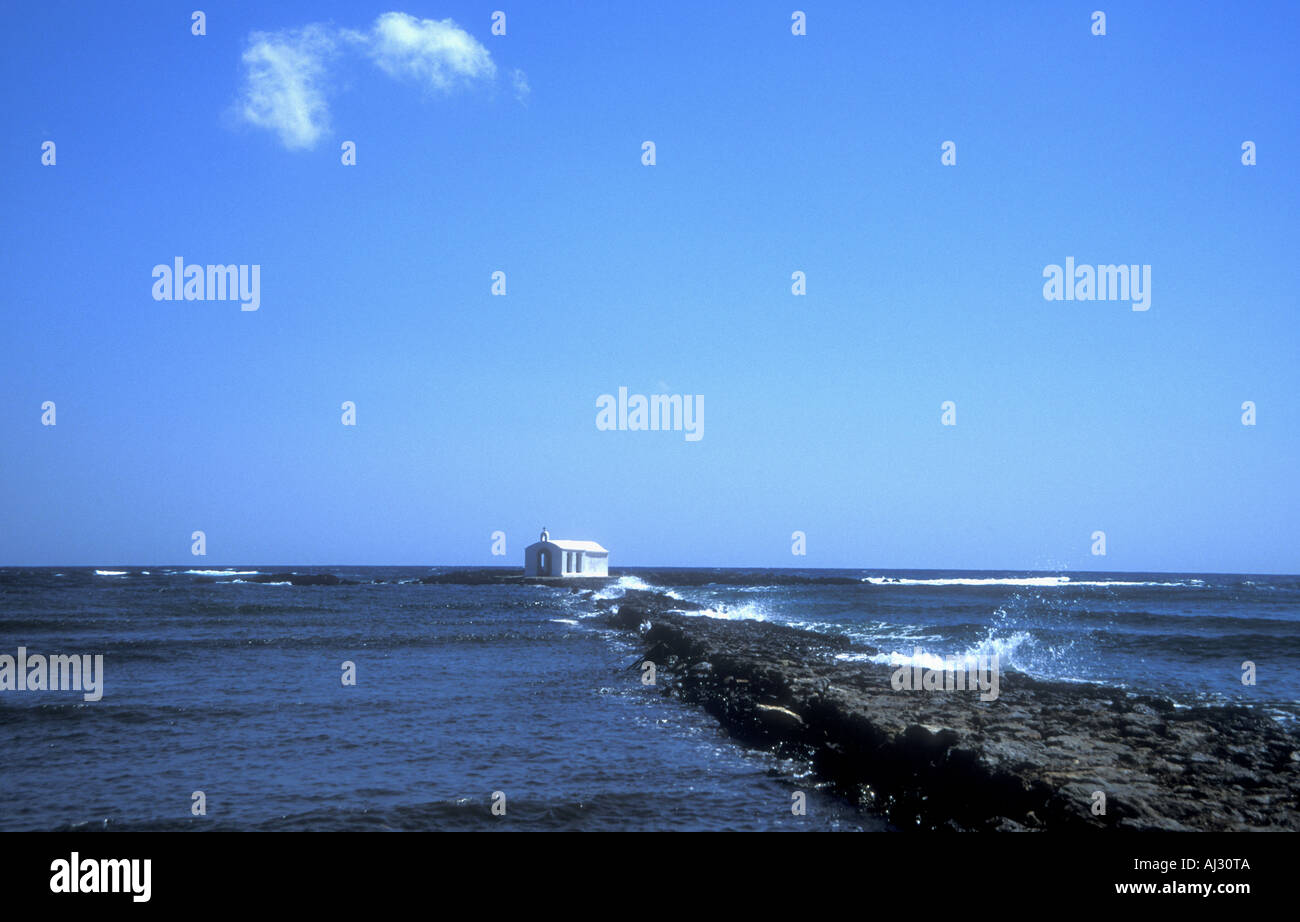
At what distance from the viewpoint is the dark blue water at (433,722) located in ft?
32.4

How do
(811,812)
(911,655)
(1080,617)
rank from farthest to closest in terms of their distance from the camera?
(1080,617) < (911,655) < (811,812)

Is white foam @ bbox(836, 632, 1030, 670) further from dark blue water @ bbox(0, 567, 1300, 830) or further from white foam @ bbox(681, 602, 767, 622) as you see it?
white foam @ bbox(681, 602, 767, 622)

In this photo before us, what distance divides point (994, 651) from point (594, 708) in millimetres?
14447

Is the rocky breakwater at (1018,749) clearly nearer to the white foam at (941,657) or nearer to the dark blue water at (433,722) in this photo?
the dark blue water at (433,722)

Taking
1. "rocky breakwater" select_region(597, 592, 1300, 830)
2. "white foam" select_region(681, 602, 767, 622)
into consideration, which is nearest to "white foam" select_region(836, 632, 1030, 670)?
"rocky breakwater" select_region(597, 592, 1300, 830)

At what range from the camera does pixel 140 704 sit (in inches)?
654

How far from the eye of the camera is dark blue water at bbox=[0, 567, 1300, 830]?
989cm

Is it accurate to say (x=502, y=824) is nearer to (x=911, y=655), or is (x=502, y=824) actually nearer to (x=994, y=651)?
(x=911, y=655)

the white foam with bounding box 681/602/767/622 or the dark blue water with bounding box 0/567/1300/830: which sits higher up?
the dark blue water with bounding box 0/567/1300/830

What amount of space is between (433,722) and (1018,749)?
9.76 meters

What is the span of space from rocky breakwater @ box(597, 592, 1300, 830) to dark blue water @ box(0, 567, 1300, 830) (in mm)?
793

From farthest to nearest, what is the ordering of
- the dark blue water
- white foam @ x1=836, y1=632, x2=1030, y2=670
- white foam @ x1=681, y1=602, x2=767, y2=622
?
white foam @ x1=681, y1=602, x2=767, y2=622
white foam @ x1=836, y1=632, x2=1030, y2=670
the dark blue water

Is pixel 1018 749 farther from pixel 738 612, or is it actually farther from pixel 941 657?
pixel 738 612
